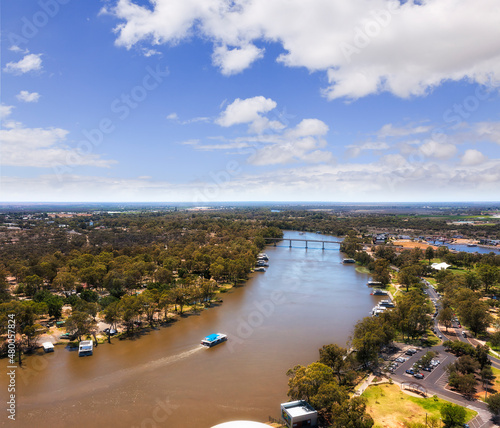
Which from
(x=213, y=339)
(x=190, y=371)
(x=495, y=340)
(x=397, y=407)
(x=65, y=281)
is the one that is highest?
(x=65, y=281)

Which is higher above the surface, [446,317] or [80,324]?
[80,324]

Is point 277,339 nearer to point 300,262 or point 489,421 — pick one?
point 489,421

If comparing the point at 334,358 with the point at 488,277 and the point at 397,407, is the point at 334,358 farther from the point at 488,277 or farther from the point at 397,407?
the point at 488,277

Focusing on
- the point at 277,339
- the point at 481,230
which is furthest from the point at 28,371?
the point at 481,230

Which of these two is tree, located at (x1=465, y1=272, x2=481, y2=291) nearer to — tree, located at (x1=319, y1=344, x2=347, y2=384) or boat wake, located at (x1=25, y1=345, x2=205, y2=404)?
tree, located at (x1=319, y1=344, x2=347, y2=384)

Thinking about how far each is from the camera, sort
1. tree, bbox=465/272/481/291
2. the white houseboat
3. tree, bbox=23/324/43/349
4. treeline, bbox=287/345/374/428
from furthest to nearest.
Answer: tree, bbox=465/272/481/291
the white houseboat
tree, bbox=23/324/43/349
treeline, bbox=287/345/374/428

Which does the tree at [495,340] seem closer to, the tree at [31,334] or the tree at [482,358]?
the tree at [482,358]

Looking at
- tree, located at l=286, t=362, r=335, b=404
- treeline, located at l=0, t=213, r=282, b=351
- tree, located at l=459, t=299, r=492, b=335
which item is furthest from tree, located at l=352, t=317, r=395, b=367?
treeline, located at l=0, t=213, r=282, b=351

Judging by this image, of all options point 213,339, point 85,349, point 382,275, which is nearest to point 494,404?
point 213,339
